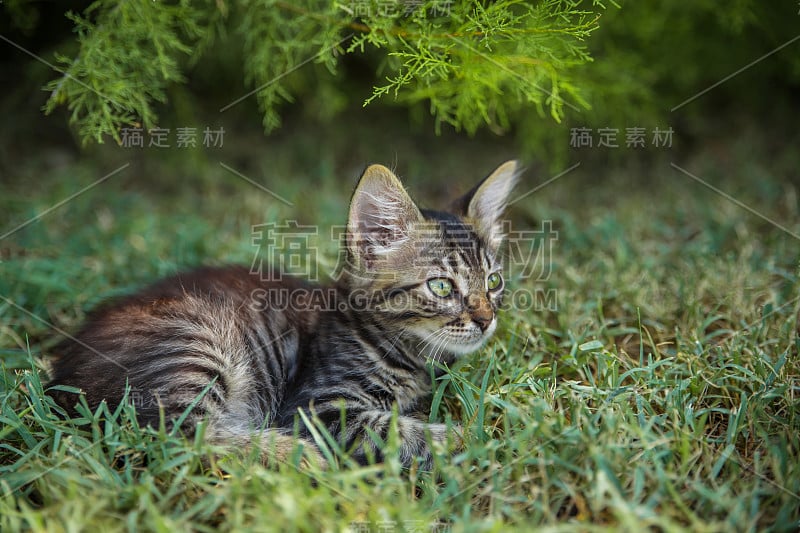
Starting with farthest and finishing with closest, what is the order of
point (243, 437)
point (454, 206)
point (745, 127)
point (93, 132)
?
point (745, 127), point (454, 206), point (93, 132), point (243, 437)

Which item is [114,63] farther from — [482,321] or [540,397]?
[540,397]

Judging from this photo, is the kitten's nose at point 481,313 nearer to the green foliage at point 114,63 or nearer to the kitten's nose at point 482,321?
the kitten's nose at point 482,321

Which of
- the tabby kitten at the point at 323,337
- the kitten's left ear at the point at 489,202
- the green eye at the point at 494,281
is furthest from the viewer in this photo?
the kitten's left ear at the point at 489,202

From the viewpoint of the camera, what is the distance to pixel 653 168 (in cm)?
467

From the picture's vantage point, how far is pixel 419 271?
2283mm

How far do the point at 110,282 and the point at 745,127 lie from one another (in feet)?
15.7

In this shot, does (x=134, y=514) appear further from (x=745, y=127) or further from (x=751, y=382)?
(x=745, y=127)

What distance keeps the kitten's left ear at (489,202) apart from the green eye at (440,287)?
1.34 feet

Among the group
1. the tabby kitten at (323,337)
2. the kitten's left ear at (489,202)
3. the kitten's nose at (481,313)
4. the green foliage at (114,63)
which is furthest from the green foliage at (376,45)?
the kitten's nose at (481,313)

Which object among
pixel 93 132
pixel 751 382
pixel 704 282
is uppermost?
pixel 93 132

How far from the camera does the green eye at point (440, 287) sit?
2.25 meters

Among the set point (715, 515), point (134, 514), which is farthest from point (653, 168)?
point (134, 514)

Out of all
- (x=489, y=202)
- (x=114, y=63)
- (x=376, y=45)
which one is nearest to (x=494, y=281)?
(x=489, y=202)

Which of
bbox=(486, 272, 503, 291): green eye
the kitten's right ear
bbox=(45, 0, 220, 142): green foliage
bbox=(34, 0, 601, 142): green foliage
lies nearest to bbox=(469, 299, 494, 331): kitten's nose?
bbox=(486, 272, 503, 291): green eye
